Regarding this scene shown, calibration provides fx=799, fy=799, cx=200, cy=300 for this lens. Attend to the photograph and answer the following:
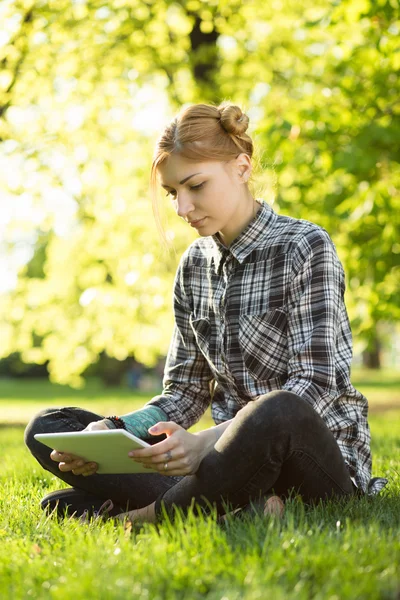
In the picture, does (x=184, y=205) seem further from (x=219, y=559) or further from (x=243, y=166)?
(x=219, y=559)

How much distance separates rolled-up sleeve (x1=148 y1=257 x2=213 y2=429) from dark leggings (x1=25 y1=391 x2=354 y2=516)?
0.71m

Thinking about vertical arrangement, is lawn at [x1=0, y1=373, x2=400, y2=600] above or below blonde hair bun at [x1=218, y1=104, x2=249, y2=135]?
below

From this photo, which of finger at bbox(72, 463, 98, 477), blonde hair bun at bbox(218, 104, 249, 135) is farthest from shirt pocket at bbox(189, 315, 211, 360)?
blonde hair bun at bbox(218, 104, 249, 135)

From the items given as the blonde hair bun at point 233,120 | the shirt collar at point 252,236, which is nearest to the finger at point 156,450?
the shirt collar at point 252,236

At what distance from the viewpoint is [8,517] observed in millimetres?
2859

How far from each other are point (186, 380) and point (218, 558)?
1.46 meters

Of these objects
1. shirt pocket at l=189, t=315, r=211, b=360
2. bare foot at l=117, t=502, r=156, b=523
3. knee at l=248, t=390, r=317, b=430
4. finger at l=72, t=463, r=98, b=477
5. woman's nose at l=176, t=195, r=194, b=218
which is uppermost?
woman's nose at l=176, t=195, r=194, b=218

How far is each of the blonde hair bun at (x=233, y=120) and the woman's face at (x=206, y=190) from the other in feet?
0.36

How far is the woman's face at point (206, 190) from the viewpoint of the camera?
10.2 ft

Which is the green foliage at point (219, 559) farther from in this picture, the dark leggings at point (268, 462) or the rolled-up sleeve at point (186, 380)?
the rolled-up sleeve at point (186, 380)

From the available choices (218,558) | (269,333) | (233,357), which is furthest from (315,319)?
(218,558)

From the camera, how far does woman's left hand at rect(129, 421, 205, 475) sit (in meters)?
2.47

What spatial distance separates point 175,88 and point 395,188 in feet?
18.1

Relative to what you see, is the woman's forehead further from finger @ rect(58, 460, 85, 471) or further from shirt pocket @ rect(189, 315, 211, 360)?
finger @ rect(58, 460, 85, 471)
